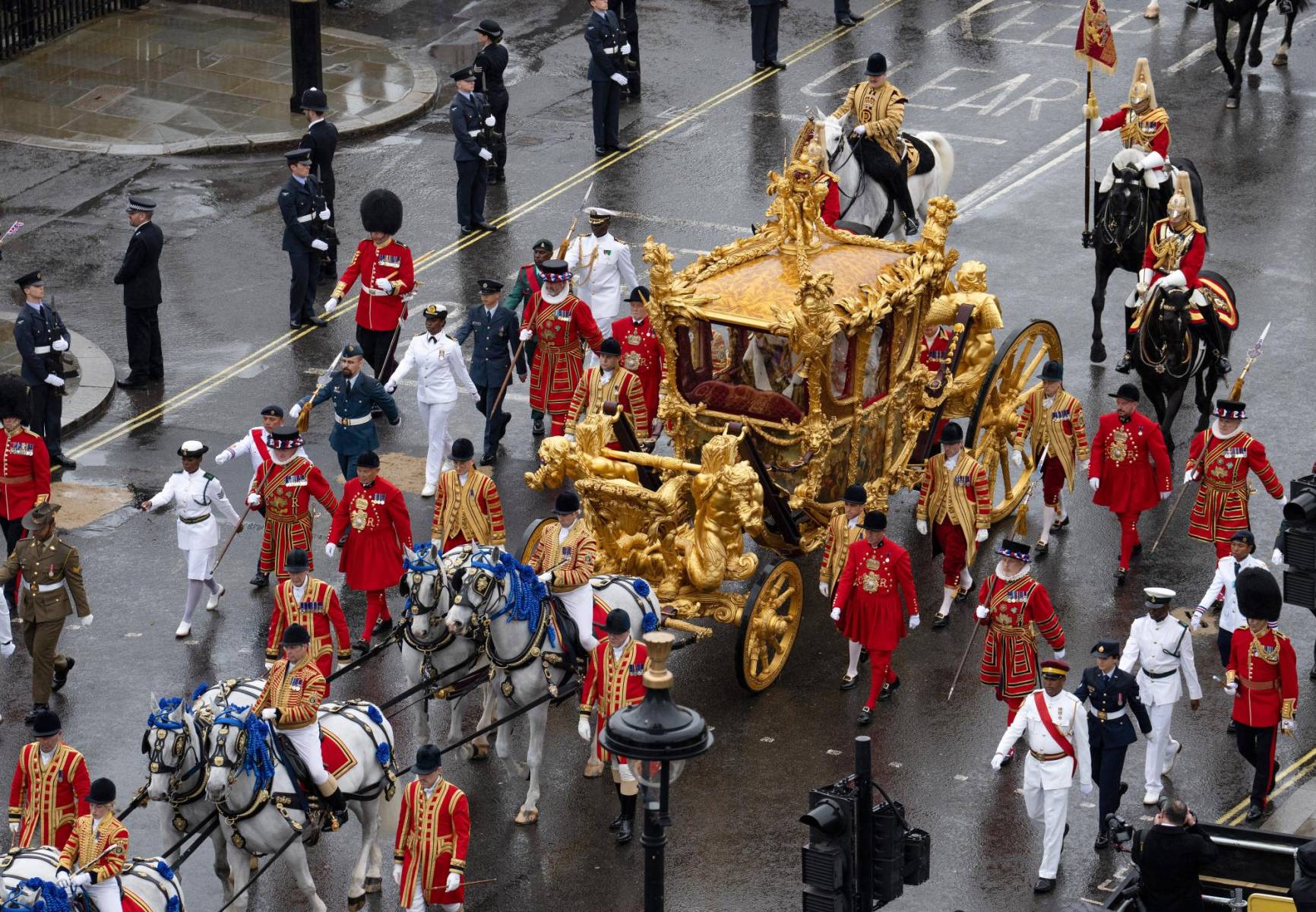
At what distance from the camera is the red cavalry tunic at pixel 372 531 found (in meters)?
19.1

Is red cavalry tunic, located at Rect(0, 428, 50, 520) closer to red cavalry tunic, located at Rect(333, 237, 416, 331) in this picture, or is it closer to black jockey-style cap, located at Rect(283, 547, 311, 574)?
black jockey-style cap, located at Rect(283, 547, 311, 574)

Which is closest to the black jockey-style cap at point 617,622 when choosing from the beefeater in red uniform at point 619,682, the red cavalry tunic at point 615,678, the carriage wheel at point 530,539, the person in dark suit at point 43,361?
the beefeater in red uniform at point 619,682

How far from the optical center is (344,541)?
63.0 ft

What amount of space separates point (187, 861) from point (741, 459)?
5.02 meters

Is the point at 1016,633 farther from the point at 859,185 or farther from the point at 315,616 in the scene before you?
the point at 859,185

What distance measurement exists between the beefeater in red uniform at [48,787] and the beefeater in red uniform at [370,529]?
3776 mm

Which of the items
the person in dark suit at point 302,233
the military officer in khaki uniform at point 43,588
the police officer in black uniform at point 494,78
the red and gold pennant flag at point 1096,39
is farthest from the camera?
the police officer in black uniform at point 494,78

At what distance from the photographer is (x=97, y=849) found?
1415cm

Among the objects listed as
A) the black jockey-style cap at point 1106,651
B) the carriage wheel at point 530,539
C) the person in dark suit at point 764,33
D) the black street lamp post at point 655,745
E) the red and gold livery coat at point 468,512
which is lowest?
the person in dark suit at point 764,33

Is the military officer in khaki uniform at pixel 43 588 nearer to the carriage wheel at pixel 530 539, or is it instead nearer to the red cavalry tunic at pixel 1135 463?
the carriage wheel at pixel 530 539

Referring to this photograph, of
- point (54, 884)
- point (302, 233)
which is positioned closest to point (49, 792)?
point (54, 884)

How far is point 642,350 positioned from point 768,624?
12.6 ft

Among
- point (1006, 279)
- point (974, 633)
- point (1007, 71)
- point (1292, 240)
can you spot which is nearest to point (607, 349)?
point (974, 633)

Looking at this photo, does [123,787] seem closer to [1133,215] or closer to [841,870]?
[841,870]
